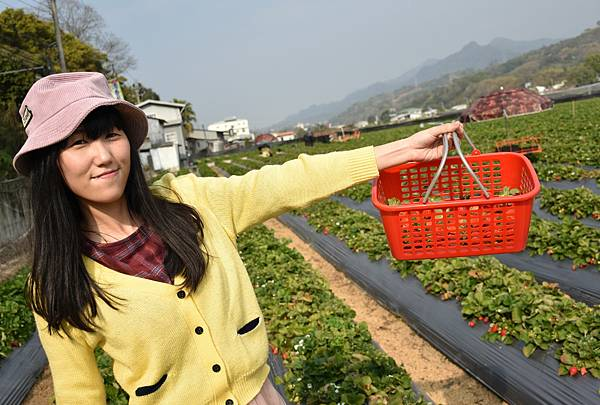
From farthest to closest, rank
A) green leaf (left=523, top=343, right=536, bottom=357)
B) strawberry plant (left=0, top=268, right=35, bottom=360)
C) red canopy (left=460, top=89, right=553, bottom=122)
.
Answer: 1. red canopy (left=460, top=89, right=553, bottom=122)
2. strawberry plant (left=0, top=268, right=35, bottom=360)
3. green leaf (left=523, top=343, right=536, bottom=357)

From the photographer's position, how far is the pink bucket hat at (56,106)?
1.45 metres

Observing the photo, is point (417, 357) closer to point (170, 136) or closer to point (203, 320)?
point (203, 320)

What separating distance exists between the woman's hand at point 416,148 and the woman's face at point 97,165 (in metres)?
0.94

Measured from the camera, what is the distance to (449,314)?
5.19 metres

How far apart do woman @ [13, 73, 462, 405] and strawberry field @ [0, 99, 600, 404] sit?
96.5 inches

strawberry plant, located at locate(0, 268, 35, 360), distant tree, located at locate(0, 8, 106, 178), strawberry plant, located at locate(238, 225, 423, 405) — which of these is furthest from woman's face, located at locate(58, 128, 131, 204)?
distant tree, located at locate(0, 8, 106, 178)

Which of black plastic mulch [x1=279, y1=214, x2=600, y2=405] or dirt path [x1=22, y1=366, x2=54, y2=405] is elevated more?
black plastic mulch [x1=279, y1=214, x2=600, y2=405]

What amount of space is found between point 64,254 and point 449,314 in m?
4.49

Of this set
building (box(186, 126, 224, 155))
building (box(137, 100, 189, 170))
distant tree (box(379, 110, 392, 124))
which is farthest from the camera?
distant tree (box(379, 110, 392, 124))

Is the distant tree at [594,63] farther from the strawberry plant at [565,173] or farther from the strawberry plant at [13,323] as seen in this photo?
the strawberry plant at [13,323]

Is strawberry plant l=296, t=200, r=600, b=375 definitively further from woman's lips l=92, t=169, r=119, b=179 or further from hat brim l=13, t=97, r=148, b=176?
hat brim l=13, t=97, r=148, b=176

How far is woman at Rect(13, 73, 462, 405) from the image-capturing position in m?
1.54

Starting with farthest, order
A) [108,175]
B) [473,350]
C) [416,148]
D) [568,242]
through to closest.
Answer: [568,242]
[473,350]
[416,148]
[108,175]

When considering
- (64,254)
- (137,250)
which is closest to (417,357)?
(137,250)
